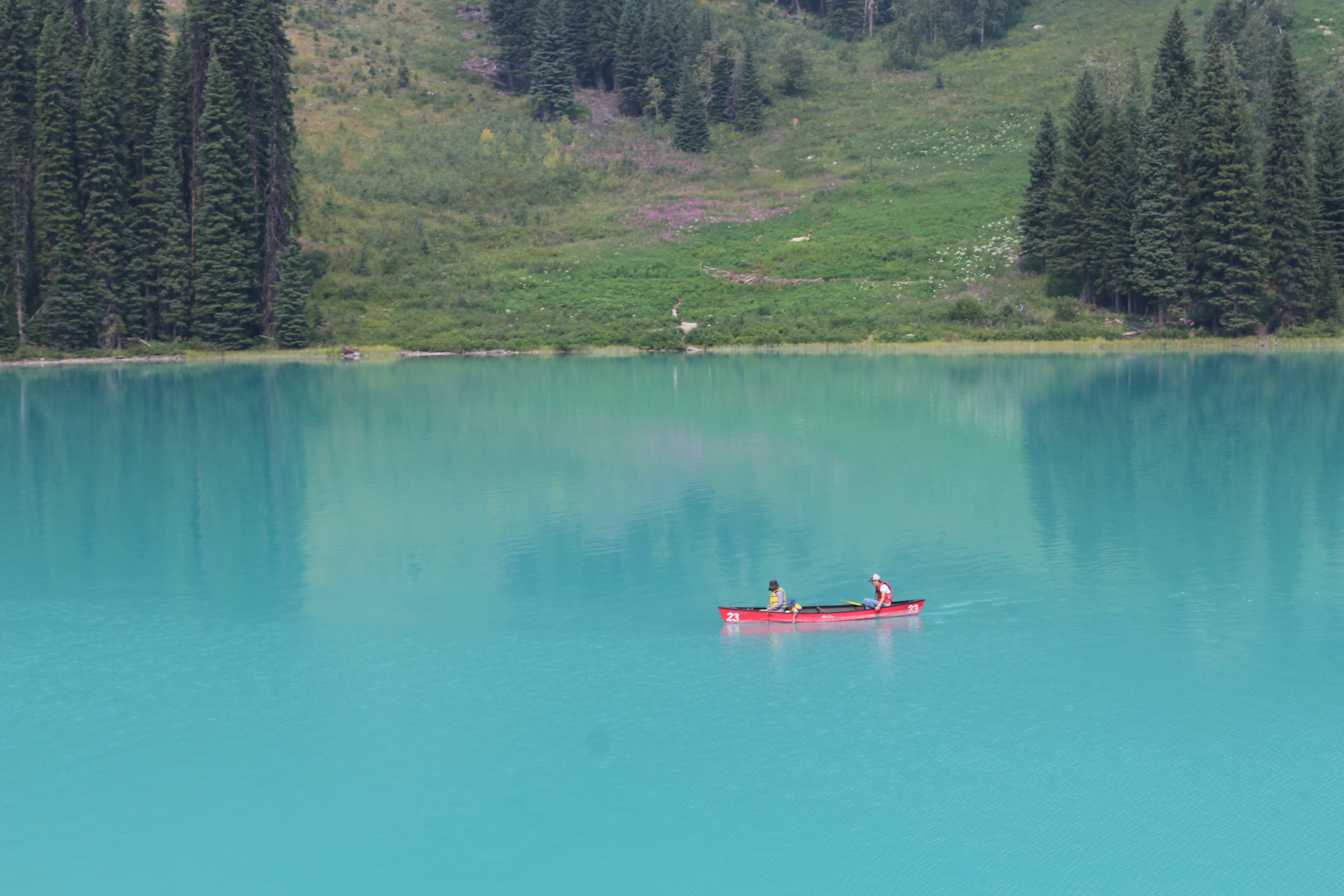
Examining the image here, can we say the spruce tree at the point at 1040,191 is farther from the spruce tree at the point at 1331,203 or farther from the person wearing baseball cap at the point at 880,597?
the person wearing baseball cap at the point at 880,597

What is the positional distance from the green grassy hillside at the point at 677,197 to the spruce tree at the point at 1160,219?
13.0 feet

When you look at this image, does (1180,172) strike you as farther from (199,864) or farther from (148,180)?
(199,864)

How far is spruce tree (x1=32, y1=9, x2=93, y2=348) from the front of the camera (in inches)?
2936

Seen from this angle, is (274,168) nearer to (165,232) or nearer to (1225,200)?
(165,232)

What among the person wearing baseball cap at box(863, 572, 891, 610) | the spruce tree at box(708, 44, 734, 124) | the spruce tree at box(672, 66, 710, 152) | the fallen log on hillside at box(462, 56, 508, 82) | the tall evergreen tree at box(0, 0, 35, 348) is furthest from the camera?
the fallen log on hillside at box(462, 56, 508, 82)

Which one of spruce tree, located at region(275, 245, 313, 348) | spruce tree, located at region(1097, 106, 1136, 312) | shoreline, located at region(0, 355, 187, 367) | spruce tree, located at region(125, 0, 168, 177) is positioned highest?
spruce tree, located at region(125, 0, 168, 177)

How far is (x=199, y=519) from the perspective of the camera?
105 feet

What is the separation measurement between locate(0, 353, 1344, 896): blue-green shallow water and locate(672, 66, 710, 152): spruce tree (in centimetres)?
7475

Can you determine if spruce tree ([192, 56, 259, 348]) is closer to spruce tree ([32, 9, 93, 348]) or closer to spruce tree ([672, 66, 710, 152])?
spruce tree ([32, 9, 93, 348])

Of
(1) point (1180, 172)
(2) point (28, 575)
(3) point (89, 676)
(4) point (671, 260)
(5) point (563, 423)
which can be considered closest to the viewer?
(3) point (89, 676)

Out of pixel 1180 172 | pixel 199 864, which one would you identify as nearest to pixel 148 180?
pixel 1180 172

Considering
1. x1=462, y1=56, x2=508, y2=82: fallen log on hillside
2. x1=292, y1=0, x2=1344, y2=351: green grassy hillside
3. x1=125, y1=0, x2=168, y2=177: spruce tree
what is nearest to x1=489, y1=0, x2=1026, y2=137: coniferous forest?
x1=462, y1=56, x2=508, y2=82: fallen log on hillside

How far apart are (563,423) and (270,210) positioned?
4231 centimetres

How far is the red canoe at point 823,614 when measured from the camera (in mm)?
22094
